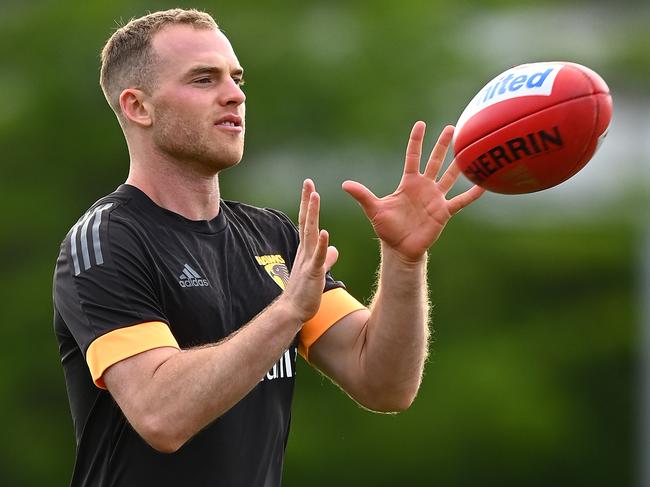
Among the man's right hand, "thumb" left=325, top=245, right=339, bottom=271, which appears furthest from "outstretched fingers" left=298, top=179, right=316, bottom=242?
"thumb" left=325, top=245, right=339, bottom=271

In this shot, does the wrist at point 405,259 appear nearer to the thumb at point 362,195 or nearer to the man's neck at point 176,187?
the thumb at point 362,195

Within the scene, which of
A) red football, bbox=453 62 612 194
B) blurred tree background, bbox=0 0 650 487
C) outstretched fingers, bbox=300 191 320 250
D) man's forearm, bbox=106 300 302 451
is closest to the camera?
man's forearm, bbox=106 300 302 451

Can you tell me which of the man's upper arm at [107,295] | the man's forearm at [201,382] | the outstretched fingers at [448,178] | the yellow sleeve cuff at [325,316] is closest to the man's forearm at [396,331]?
the yellow sleeve cuff at [325,316]

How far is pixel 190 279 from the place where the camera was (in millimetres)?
5160

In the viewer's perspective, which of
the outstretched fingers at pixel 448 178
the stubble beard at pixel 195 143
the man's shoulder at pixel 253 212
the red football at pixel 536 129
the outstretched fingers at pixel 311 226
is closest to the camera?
the outstretched fingers at pixel 311 226

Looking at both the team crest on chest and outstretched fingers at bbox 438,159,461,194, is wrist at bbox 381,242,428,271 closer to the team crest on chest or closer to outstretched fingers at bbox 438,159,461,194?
outstretched fingers at bbox 438,159,461,194

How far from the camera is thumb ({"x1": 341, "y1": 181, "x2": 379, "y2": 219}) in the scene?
5.14m

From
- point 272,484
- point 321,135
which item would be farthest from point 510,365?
point 272,484

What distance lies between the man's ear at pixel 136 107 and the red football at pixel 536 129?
1.29 meters

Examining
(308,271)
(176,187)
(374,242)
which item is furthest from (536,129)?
(374,242)

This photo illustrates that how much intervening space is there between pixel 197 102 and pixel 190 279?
0.75m

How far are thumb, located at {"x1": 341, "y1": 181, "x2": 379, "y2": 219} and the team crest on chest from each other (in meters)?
0.49

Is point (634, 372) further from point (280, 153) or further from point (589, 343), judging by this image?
point (280, 153)

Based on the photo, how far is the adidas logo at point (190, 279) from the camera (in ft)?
16.9
